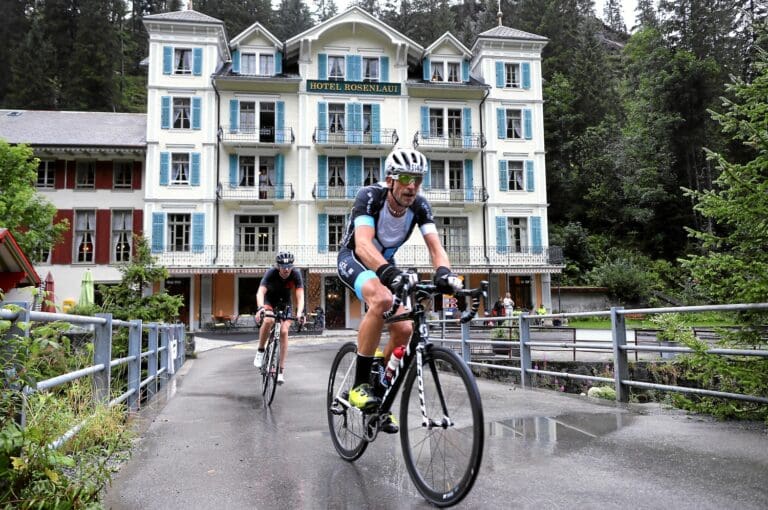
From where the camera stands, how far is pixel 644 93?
157 ft

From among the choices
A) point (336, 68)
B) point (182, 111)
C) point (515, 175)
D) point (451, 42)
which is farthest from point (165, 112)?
point (515, 175)

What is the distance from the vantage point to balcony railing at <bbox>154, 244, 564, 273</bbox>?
31.8m

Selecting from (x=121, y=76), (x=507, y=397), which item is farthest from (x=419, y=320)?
(x=121, y=76)

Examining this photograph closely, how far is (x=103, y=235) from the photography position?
32719 mm

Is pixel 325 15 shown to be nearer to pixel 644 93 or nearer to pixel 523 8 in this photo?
pixel 523 8

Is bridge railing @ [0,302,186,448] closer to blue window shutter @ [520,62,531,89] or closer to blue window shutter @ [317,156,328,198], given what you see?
blue window shutter @ [317,156,328,198]

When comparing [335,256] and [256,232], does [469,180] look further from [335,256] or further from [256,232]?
[256,232]

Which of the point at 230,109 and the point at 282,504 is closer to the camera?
the point at 282,504

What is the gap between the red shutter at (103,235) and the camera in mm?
32594

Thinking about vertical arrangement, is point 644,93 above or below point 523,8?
below

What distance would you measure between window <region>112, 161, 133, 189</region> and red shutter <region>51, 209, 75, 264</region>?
119 inches

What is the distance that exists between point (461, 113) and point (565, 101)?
1886cm

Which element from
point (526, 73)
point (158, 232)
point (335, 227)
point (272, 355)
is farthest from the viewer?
point (526, 73)

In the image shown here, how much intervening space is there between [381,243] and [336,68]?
32.1 meters
